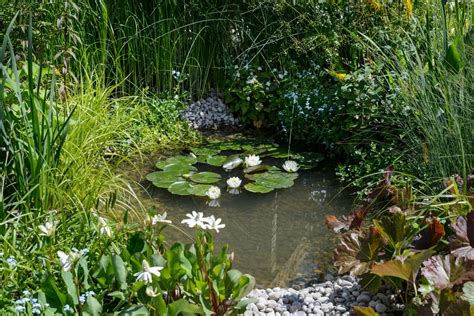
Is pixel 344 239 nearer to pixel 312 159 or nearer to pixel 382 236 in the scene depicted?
pixel 382 236

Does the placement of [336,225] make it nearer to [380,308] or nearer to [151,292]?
[380,308]

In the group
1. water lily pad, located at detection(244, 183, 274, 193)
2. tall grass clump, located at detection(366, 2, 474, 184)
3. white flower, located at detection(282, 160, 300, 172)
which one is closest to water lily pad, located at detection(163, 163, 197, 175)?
water lily pad, located at detection(244, 183, 274, 193)

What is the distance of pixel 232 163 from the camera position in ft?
17.8

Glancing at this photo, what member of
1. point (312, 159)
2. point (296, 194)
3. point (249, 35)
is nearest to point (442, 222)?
point (296, 194)

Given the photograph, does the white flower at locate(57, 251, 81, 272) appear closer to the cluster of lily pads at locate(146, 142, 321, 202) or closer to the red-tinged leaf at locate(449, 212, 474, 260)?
the red-tinged leaf at locate(449, 212, 474, 260)

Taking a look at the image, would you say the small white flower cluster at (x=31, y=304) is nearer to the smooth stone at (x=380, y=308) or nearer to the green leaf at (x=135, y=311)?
the green leaf at (x=135, y=311)

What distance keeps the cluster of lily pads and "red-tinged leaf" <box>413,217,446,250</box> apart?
1.92 meters

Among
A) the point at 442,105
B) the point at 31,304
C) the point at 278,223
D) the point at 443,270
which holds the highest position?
the point at 442,105

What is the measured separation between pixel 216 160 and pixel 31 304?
2.82 metres

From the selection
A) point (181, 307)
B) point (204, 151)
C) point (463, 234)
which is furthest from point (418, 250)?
point (204, 151)

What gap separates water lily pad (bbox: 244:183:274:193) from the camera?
16.4ft

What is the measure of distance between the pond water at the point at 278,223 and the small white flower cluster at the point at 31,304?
146 centimetres

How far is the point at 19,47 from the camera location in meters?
4.86

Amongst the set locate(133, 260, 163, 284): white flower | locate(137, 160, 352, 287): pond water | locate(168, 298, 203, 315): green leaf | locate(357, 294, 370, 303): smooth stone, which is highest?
locate(133, 260, 163, 284): white flower
